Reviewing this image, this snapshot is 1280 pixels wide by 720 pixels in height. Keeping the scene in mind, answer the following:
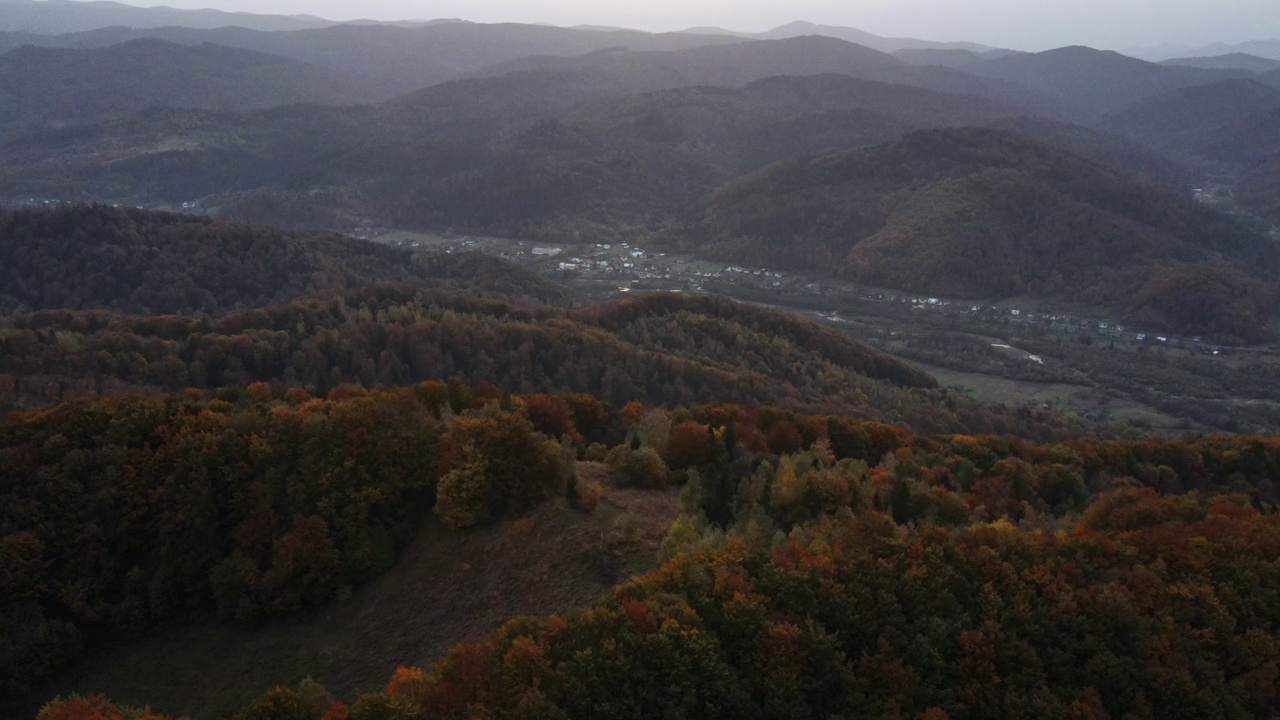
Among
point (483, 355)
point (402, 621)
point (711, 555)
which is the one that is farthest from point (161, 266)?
point (711, 555)

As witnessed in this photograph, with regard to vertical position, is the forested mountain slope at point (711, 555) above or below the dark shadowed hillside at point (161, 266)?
above

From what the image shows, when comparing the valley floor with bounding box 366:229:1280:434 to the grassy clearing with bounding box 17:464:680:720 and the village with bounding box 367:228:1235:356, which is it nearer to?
the village with bounding box 367:228:1235:356

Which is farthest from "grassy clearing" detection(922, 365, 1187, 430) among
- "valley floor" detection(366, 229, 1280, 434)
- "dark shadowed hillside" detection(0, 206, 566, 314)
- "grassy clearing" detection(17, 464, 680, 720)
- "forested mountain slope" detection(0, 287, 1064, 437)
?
"grassy clearing" detection(17, 464, 680, 720)

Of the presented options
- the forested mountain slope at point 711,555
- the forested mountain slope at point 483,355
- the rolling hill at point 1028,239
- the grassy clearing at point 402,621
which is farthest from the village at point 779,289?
the grassy clearing at point 402,621

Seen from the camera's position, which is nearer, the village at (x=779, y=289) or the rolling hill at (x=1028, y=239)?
the village at (x=779, y=289)

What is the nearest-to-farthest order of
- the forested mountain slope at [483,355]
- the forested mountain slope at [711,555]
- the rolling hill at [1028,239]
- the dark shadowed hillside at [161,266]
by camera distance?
the forested mountain slope at [711,555] < the forested mountain slope at [483,355] < the dark shadowed hillside at [161,266] < the rolling hill at [1028,239]

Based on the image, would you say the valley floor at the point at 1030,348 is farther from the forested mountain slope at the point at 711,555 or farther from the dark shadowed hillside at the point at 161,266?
the forested mountain slope at the point at 711,555

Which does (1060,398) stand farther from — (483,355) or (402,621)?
(402,621)

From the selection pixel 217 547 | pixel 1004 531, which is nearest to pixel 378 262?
pixel 217 547
